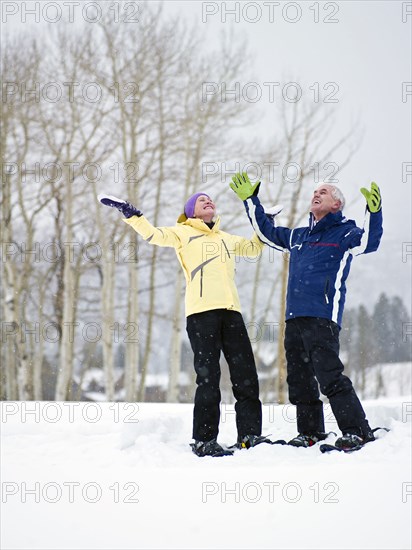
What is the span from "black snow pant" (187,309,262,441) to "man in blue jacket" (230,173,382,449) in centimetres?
26

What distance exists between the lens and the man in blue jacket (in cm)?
327

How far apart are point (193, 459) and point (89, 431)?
46.1 inches

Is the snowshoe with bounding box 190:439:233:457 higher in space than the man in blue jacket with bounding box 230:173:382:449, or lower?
lower

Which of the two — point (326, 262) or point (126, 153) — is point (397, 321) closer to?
point (126, 153)

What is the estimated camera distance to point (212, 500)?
7.43 ft

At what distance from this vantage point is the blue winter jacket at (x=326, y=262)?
341 centimetres

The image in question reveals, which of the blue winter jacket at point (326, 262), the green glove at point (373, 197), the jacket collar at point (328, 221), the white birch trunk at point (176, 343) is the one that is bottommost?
the white birch trunk at point (176, 343)

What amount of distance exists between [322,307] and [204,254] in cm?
85

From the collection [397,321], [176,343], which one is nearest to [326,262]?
[176,343]

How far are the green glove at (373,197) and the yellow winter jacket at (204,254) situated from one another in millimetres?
876

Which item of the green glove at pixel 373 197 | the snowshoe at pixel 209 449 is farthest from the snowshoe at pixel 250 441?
the green glove at pixel 373 197

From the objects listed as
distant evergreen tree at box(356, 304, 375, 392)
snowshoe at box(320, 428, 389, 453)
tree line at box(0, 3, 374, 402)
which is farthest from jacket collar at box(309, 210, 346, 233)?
distant evergreen tree at box(356, 304, 375, 392)

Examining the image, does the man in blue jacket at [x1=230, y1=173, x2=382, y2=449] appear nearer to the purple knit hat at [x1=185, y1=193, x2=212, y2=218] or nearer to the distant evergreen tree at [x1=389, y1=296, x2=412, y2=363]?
the purple knit hat at [x1=185, y1=193, x2=212, y2=218]

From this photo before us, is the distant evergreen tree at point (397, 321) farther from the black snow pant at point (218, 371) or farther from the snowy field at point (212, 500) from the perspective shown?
the snowy field at point (212, 500)
